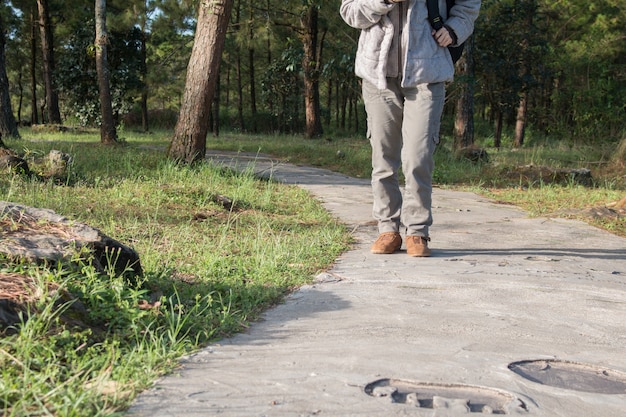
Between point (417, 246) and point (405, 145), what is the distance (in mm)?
691

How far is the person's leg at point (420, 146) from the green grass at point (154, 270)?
2.06 feet

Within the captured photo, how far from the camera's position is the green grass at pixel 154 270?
234 cm

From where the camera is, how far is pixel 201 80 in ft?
32.2

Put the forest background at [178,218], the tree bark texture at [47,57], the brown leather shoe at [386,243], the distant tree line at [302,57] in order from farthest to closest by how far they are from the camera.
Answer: the tree bark texture at [47,57]
the distant tree line at [302,57]
the brown leather shoe at [386,243]
the forest background at [178,218]

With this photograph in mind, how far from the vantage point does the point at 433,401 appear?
91.6 inches

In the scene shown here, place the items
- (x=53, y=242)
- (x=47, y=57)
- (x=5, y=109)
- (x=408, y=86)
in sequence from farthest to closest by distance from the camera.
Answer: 1. (x=47, y=57)
2. (x=5, y=109)
3. (x=408, y=86)
4. (x=53, y=242)

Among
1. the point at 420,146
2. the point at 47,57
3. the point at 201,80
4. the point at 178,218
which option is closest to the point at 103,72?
the point at 201,80

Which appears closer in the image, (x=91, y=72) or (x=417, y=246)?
(x=417, y=246)

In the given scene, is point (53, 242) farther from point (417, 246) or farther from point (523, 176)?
point (523, 176)

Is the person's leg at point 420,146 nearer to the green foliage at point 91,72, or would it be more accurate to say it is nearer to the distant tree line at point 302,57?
the distant tree line at point 302,57

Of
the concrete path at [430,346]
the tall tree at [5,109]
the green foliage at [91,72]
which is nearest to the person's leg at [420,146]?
the concrete path at [430,346]

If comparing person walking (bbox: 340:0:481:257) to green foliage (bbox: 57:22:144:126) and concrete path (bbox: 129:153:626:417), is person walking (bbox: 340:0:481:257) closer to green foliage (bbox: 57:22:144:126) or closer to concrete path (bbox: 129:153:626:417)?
concrete path (bbox: 129:153:626:417)

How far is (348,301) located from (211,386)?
1.39 metres

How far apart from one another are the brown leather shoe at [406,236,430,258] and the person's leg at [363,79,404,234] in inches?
8.3
